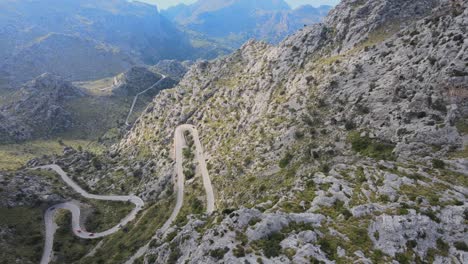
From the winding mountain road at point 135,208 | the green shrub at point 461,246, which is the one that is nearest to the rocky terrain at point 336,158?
the green shrub at point 461,246

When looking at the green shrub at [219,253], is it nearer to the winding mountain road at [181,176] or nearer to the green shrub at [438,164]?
the winding mountain road at [181,176]

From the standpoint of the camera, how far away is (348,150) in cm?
8631

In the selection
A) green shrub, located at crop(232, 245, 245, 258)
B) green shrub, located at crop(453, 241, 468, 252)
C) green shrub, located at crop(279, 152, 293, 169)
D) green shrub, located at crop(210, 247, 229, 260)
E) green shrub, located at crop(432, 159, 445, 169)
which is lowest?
green shrub, located at crop(453, 241, 468, 252)

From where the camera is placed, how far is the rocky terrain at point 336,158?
4944 cm

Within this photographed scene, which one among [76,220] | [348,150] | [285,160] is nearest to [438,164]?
[348,150]

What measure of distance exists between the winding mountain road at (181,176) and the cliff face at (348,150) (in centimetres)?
444

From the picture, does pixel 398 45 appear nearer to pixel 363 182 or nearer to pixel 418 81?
pixel 418 81

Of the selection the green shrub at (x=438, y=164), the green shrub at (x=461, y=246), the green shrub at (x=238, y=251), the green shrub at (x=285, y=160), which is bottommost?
the green shrub at (x=461, y=246)

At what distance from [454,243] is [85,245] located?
12088cm

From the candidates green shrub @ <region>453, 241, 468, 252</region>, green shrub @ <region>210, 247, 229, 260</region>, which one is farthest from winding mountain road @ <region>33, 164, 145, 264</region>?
green shrub @ <region>453, 241, 468, 252</region>

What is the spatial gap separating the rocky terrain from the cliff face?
0.31m

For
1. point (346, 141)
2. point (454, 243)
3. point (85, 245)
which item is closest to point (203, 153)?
point (85, 245)

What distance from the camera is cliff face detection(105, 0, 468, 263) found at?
4931 centimetres

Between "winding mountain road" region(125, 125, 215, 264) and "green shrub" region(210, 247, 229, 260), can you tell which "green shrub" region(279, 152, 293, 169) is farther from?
"green shrub" region(210, 247, 229, 260)
